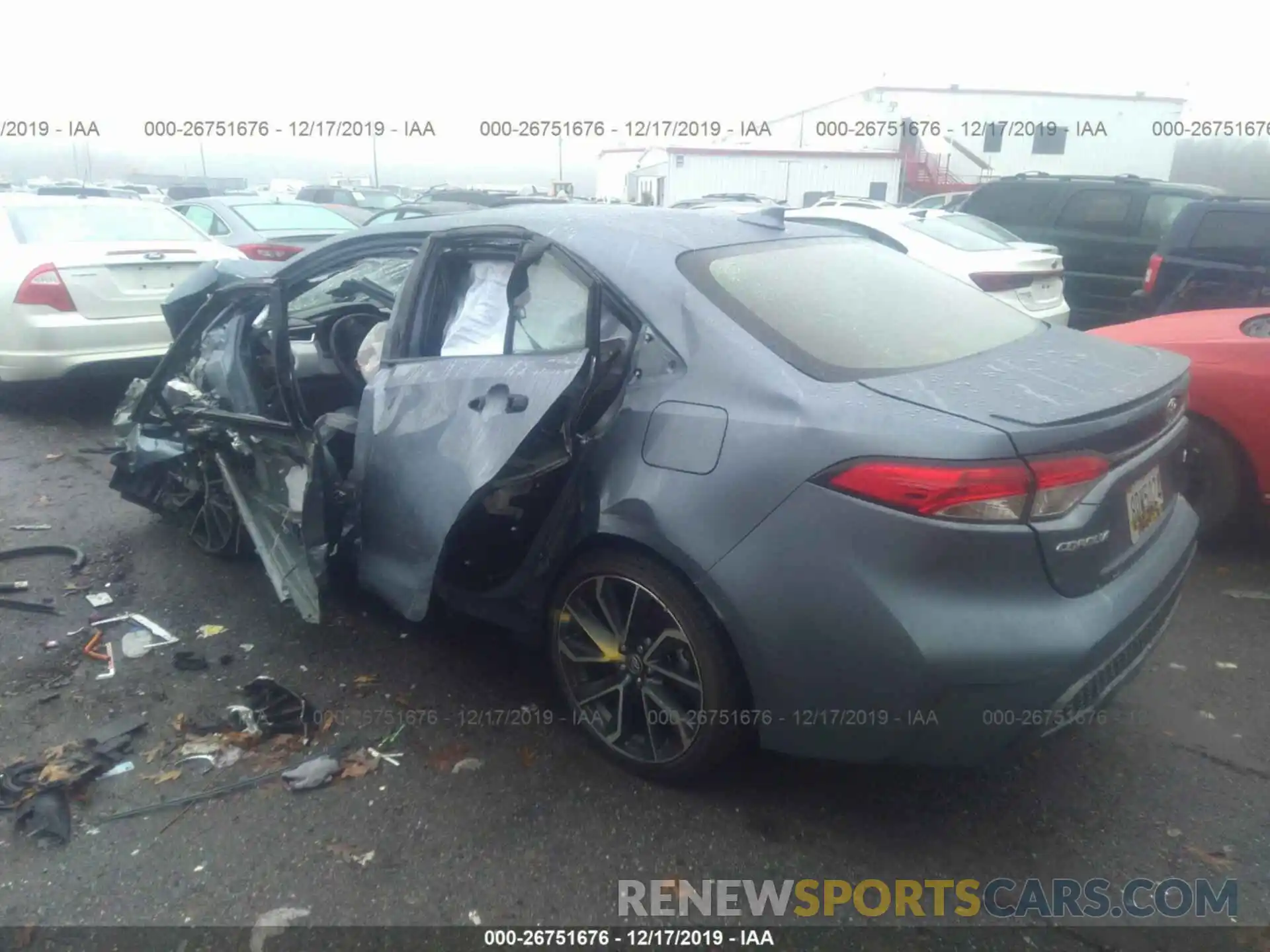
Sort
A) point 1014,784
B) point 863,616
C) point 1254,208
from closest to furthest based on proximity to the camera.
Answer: point 863,616 → point 1014,784 → point 1254,208

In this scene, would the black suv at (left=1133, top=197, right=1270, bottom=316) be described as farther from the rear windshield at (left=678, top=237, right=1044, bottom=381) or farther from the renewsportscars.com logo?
the renewsportscars.com logo

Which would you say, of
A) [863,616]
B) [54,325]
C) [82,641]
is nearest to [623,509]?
[863,616]

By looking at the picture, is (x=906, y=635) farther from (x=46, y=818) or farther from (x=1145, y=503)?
(x=46, y=818)

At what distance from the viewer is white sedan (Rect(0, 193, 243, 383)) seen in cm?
601

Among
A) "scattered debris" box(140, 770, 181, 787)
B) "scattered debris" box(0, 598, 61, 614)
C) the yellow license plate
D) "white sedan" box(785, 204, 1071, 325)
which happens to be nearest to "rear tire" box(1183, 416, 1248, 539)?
the yellow license plate

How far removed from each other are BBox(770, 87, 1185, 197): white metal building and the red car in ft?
103

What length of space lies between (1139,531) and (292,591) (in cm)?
274

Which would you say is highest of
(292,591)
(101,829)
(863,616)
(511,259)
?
(511,259)

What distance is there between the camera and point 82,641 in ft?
12.1

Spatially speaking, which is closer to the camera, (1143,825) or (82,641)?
(1143,825)

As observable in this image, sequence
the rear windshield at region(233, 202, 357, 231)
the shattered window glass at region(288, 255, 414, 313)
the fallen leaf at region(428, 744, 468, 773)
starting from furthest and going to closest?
1. the rear windshield at region(233, 202, 357, 231)
2. the shattered window glass at region(288, 255, 414, 313)
3. the fallen leaf at region(428, 744, 468, 773)

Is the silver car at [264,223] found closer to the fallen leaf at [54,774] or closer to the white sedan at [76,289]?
the white sedan at [76,289]

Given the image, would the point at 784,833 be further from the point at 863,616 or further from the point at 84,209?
the point at 84,209

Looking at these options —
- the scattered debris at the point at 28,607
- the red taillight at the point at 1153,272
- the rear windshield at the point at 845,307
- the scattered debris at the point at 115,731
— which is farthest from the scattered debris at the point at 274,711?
the red taillight at the point at 1153,272
